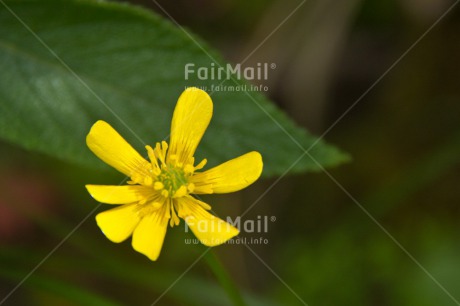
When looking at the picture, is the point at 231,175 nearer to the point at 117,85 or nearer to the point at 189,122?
the point at 189,122

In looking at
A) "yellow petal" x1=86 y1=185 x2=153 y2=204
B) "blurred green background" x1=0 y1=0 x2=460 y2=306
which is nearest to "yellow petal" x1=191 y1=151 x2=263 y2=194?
"yellow petal" x1=86 y1=185 x2=153 y2=204

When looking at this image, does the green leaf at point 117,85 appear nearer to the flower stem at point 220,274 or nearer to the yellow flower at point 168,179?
the yellow flower at point 168,179

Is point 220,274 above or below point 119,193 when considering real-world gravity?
below

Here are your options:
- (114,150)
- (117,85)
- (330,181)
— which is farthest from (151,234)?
(330,181)

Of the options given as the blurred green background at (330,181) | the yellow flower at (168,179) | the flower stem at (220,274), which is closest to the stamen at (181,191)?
the yellow flower at (168,179)

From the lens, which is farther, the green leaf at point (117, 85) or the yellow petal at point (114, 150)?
the green leaf at point (117, 85)

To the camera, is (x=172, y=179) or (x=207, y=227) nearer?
(x=207, y=227)

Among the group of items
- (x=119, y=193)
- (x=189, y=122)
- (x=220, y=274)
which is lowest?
(x=220, y=274)
